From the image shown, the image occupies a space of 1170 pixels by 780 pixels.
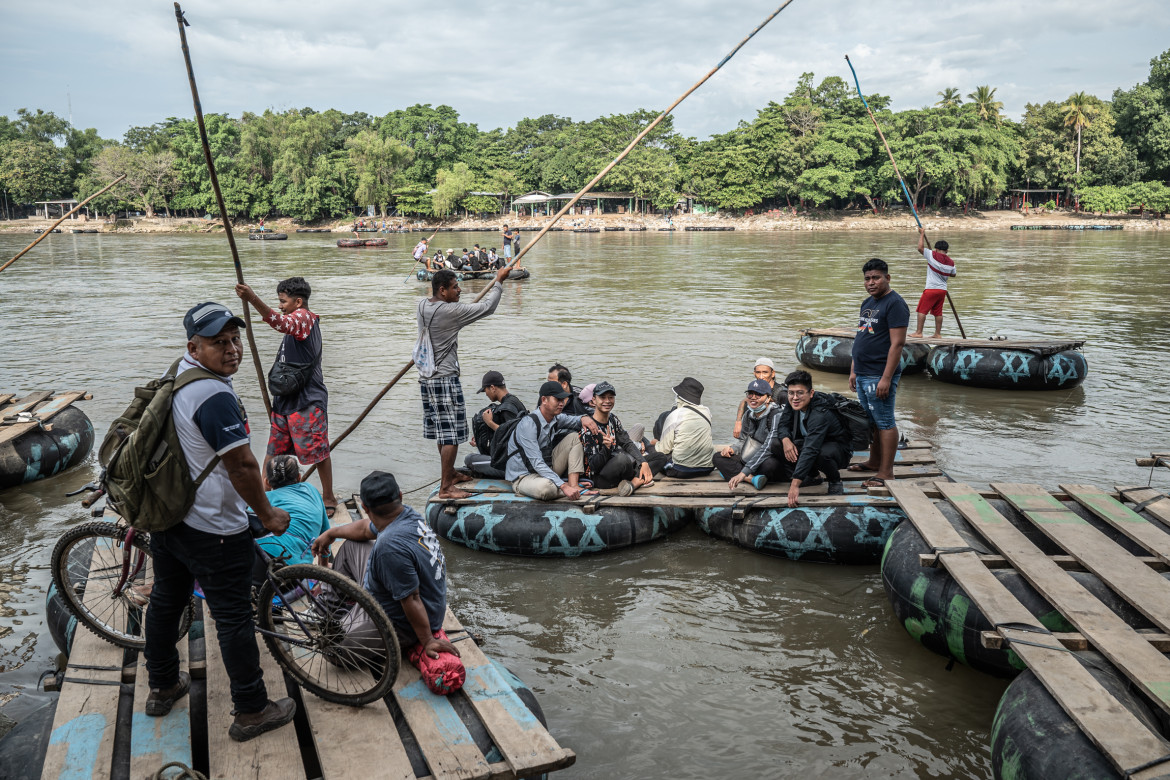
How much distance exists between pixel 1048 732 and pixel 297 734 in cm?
325

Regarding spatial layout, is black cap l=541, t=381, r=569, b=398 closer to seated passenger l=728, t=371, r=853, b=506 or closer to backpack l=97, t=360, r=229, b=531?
seated passenger l=728, t=371, r=853, b=506

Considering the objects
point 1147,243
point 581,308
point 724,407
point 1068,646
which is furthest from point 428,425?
point 1147,243

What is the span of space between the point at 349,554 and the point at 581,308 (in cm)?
1763

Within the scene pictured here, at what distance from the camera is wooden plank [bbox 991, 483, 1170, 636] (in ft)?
13.4

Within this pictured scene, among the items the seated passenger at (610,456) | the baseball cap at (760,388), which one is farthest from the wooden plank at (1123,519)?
the seated passenger at (610,456)

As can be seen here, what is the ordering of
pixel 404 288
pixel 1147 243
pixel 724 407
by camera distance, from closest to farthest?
pixel 724 407
pixel 404 288
pixel 1147 243

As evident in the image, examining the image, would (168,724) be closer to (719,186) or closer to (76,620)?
(76,620)

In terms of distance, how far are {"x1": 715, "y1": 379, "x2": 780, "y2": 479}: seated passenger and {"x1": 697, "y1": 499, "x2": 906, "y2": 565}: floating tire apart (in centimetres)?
71

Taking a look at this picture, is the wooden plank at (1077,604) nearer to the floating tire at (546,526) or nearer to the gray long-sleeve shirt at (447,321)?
the floating tire at (546,526)

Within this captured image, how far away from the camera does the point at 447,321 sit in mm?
6453

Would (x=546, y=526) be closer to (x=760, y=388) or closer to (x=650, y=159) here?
(x=760, y=388)

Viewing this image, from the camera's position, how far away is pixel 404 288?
90.0ft

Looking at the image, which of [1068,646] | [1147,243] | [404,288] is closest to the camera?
[1068,646]

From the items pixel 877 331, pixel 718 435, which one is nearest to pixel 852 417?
pixel 877 331
